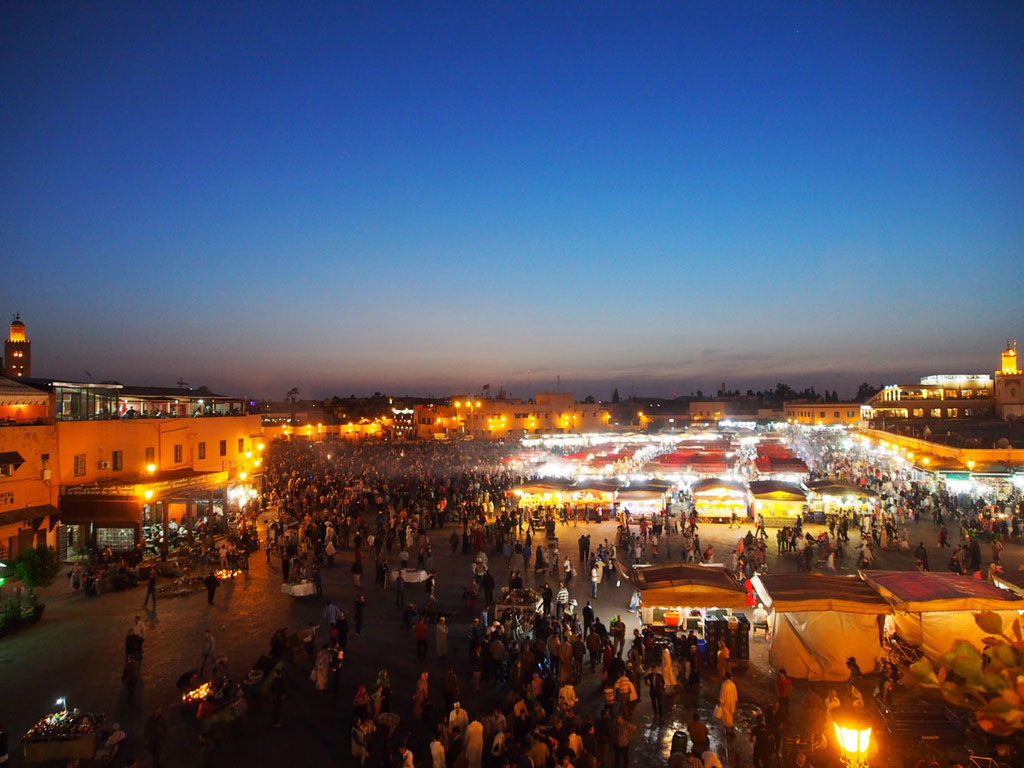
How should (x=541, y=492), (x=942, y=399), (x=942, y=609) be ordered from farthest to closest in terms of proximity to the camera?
(x=942, y=399) < (x=541, y=492) < (x=942, y=609)

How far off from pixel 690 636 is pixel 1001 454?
21.7 metres

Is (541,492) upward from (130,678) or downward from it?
upward

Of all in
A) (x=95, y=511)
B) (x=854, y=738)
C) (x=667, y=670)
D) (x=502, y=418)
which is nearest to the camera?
(x=854, y=738)

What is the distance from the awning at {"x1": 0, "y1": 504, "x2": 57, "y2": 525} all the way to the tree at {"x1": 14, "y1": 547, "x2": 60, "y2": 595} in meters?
3.28

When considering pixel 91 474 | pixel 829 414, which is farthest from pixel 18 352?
pixel 829 414

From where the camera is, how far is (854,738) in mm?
6461

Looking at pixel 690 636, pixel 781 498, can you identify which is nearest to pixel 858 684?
pixel 690 636

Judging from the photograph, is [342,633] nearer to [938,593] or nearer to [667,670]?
[667,670]

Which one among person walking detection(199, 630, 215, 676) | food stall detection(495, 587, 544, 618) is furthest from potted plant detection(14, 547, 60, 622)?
food stall detection(495, 587, 544, 618)

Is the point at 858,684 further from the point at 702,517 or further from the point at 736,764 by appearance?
the point at 702,517

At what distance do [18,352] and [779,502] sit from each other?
72.6m

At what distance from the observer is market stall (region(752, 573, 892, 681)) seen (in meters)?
9.90

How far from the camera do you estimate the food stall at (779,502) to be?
2128cm

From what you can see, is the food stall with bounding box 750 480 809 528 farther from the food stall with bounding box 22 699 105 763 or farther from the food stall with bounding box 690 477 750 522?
the food stall with bounding box 22 699 105 763
